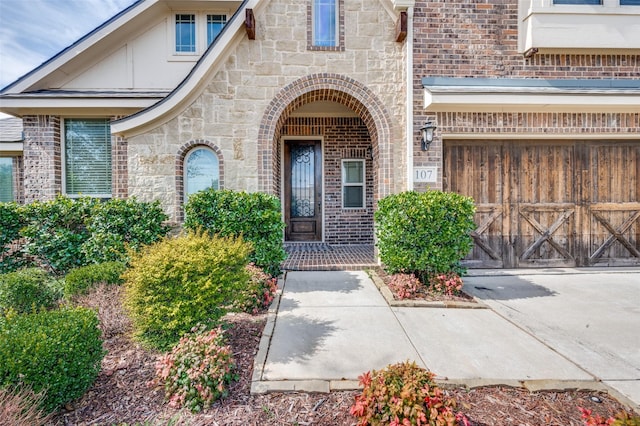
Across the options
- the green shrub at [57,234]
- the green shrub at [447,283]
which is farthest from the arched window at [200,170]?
the green shrub at [447,283]

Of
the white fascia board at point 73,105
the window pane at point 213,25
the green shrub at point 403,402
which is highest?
the window pane at point 213,25

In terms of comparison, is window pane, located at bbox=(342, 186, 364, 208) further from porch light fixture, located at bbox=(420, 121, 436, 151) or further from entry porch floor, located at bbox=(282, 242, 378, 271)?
porch light fixture, located at bbox=(420, 121, 436, 151)

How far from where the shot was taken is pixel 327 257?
6637 mm

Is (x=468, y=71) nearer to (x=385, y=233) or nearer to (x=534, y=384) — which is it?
(x=385, y=233)

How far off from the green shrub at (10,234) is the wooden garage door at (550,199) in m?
8.11

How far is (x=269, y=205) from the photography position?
5.10 meters

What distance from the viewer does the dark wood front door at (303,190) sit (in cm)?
836

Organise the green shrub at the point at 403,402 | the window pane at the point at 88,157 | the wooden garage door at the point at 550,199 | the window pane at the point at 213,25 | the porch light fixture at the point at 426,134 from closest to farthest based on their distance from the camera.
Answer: the green shrub at the point at 403,402 → the porch light fixture at the point at 426,134 → the wooden garage door at the point at 550,199 → the window pane at the point at 88,157 → the window pane at the point at 213,25

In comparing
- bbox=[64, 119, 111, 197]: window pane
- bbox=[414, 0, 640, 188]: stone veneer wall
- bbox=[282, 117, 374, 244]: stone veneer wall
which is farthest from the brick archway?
bbox=[64, 119, 111, 197]: window pane

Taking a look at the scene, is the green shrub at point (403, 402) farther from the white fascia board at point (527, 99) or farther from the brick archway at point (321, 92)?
the white fascia board at point (527, 99)

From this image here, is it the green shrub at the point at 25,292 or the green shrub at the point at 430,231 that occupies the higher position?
the green shrub at the point at 430,231

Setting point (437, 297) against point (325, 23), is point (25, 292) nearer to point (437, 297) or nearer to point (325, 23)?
point (437, 297)

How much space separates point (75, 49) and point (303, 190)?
19.9 feet

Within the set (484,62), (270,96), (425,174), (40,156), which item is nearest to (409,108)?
(425,174)
